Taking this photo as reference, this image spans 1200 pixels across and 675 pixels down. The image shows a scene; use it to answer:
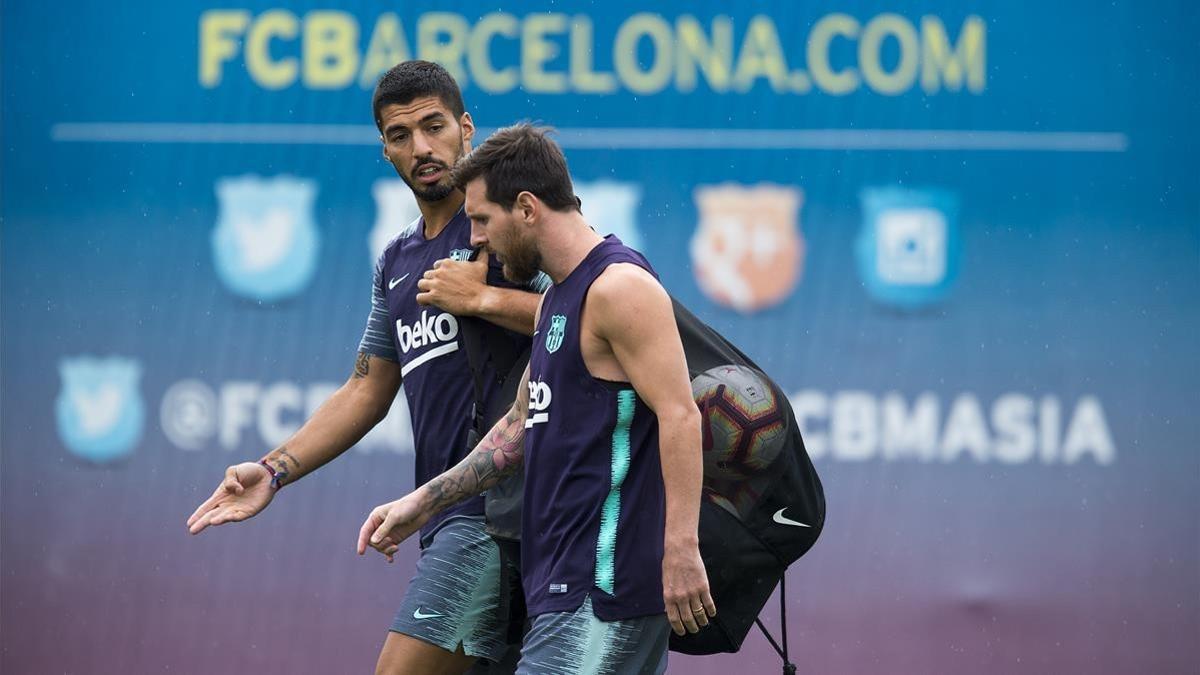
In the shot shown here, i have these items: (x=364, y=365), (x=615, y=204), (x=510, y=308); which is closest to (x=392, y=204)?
(x=615, y=204)

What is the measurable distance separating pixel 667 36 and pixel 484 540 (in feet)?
7.74

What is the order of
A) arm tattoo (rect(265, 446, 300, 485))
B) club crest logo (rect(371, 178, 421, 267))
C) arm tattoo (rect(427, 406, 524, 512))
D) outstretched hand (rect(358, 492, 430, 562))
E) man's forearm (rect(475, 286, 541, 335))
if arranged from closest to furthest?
outstretched hand (rect(358, 492, 430, 562)), arm tattoo (rect(427, 406, 524, 512)), man's forearm (rect(475, 286, 541, 335)), arm tattoo (rect(265, 446, 300, 485)), club crest logo (rect(371, 178, 421, 267))

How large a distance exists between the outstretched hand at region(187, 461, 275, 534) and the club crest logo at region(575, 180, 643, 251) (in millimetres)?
1948

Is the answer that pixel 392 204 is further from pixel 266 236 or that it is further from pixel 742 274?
pixel 742 274

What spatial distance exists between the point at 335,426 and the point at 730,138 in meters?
2.01

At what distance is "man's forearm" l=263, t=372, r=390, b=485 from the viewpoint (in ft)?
13.2

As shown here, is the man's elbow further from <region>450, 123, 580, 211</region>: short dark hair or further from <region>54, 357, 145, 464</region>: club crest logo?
<region>54, 357, 145, 464</region>: club crest logo

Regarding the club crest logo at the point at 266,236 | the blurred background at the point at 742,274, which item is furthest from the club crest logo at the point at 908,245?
the club crest logo at the point at 266,236

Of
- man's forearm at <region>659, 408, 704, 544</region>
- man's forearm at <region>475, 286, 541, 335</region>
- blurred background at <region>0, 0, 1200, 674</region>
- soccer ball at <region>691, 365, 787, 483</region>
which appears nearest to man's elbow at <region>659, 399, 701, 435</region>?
man's forearm at <region>659, 408, 704, 544</region>

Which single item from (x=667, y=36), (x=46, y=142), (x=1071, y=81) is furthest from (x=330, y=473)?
(x=1071, y=81)

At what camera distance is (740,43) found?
5531 mm

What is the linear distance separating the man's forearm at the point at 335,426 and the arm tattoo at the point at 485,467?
2.27ft

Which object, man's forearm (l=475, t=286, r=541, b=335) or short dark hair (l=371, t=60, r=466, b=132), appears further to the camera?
short dark hair (l=371, t=60, r=466, b=132)

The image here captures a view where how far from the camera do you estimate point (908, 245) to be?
5.52 m
